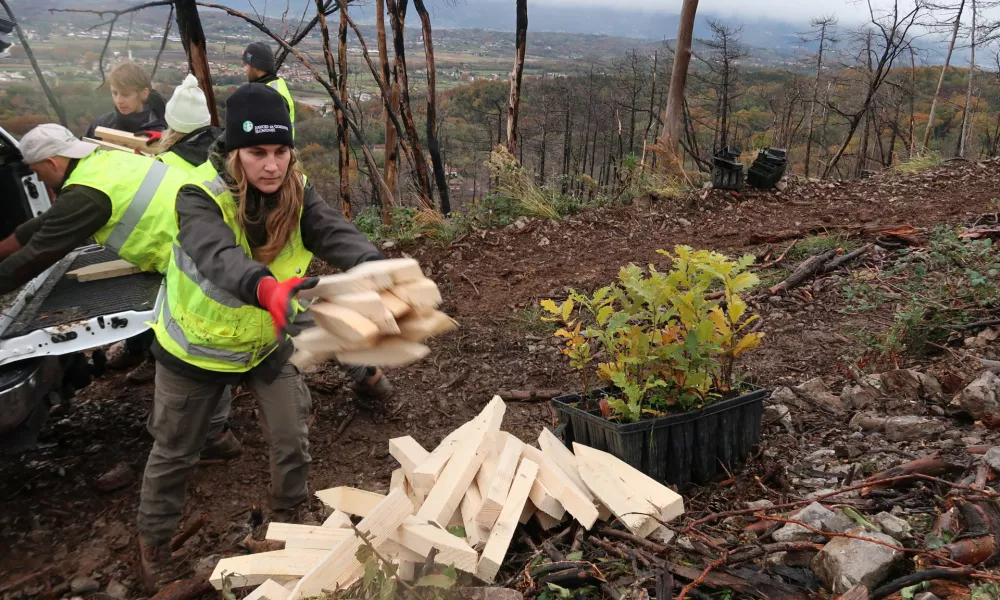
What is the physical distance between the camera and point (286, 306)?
191 cm

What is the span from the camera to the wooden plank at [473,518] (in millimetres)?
2490

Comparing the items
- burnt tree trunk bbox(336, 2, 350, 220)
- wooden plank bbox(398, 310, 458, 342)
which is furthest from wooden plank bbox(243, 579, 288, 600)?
burnt tree trunk bbox(336, 2, 350, 220)

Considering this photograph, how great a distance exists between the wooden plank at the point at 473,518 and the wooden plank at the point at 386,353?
0.90 meters

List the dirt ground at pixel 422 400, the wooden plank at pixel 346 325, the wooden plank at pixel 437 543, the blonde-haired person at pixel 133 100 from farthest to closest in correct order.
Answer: the blonde-haired person at pixel 133 100, the dirt ground at pixel 422 400, the wooden plank at pixel 437 543, the wooden plank at pixel 346 325

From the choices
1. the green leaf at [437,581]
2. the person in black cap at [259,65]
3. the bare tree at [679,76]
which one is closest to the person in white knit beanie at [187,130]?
the person in black cap at [259,65]

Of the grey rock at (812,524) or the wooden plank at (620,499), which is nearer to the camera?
the grey rock at (812,524)

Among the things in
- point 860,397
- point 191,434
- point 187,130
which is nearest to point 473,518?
point 191,434

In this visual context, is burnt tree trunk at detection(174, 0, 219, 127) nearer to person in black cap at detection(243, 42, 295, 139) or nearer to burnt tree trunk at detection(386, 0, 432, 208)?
person in black cap at detection(243, 42, 295, 139)

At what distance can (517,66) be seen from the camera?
30.9ft

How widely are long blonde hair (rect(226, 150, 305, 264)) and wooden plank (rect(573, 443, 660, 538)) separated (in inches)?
60.6

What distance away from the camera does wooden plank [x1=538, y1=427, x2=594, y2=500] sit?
8.95ft

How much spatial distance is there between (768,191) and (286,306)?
887 centimetres

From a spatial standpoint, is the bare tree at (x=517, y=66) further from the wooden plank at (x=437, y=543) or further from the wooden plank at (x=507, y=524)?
the wooden plank at (x=437, y=543)

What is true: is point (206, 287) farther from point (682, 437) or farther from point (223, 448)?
point (682, 437)
